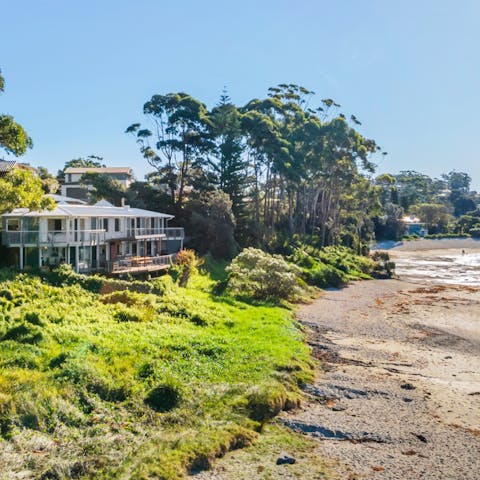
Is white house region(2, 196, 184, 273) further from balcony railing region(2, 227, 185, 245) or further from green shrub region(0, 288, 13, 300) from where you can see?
green shrub region(0, 288, 13, 300)

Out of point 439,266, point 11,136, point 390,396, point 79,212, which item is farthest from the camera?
point 439,266

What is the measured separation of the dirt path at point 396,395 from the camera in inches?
560

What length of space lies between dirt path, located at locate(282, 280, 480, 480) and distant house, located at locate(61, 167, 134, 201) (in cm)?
3733

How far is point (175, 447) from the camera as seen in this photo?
45.5 ft

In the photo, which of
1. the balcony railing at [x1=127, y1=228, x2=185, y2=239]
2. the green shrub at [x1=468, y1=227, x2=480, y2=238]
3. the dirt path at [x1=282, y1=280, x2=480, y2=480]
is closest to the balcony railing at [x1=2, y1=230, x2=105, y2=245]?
the balcony railing at [x1=127, y1=228, x2=185, y2=239]

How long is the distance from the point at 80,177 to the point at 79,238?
39650 mm

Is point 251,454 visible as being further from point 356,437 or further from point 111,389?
point 111,389

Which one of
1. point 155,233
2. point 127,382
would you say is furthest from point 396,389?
point 155,233

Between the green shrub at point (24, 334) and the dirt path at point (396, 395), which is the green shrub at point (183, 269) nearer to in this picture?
the dirt path at point (396, 395)

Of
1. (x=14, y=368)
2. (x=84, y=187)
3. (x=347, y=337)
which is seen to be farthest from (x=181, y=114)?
(x=14, y=368)

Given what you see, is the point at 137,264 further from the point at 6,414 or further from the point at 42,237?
the point at 6,414

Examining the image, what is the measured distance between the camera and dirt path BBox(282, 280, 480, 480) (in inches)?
560

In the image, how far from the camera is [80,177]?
234 ft

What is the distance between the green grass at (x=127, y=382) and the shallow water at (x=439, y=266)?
3982 centimetres
